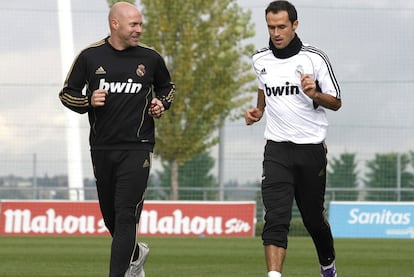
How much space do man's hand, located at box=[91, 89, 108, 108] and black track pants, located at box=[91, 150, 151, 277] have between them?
1.36ft

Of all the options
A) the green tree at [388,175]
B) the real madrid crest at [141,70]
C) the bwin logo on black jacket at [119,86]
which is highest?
the real madrid crest at [141,70]

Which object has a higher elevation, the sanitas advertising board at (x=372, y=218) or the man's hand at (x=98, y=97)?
the man's hand at (x=98, y=97)

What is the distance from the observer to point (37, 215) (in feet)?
86.5

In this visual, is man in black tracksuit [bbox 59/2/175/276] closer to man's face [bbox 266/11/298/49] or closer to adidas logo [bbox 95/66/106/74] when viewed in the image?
adidas logo [bbox 95/66/106/74]

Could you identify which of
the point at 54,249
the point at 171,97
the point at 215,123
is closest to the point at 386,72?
the point at 215,123

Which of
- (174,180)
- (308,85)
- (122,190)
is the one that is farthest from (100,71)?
(174,180)

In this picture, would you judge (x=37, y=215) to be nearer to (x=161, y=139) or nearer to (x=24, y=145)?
(x=24, y=145)

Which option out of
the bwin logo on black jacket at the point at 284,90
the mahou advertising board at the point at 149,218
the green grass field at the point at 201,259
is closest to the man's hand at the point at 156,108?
the bwin logo on black jacket at the point at 284,90

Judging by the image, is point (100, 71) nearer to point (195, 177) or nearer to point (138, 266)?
point (138, 266)

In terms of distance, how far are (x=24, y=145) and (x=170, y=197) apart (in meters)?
3.80

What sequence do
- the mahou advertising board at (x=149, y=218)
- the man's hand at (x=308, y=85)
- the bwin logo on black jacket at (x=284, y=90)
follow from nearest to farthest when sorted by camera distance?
1. the man's hand at (x=308, y=85)
2. the bwin logo on black jacket at (x=284, y=90)
3. the mahou advertising board at (x=149, y=218)

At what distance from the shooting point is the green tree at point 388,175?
29016 millimetres

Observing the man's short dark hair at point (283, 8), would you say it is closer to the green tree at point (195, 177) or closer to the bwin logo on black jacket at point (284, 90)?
the bwin logo on black jacket at point (284, 90)

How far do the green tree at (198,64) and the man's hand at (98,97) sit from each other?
22.3 metres
